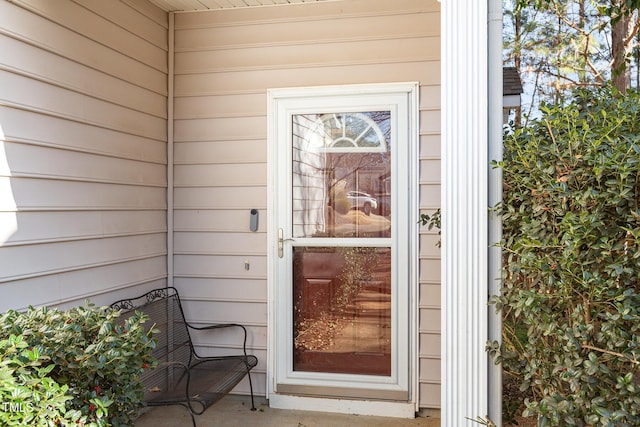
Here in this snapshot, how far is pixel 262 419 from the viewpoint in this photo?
3.65 metres

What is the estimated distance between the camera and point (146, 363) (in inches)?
90.4

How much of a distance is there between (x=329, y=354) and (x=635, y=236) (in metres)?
2.46

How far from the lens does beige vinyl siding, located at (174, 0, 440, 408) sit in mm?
3680

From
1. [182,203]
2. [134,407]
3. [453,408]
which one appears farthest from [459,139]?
[182,203]

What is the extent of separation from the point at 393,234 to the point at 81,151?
6.58 ft

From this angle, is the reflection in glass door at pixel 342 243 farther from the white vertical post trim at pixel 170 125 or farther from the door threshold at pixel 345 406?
the white vertical post trim at pixel 170 125

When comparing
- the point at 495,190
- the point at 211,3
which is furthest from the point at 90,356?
the point at 211,3

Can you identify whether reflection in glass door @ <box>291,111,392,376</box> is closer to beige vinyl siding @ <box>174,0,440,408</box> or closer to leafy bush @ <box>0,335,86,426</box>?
beige vinyl siding @ <box>174,0,440,408</box>

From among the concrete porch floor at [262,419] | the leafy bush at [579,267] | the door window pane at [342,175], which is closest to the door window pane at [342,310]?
the door window pane at [342,175]

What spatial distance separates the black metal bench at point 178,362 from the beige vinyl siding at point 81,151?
0.44 ft

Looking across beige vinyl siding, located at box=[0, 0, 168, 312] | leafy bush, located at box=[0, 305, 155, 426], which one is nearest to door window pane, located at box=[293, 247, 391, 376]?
beige vinyl siding, located at box=[0, 0, 168, 312]

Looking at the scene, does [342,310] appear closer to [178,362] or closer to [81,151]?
[178,362]

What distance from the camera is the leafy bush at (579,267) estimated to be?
6.09 ft

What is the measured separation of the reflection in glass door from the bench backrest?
81 cm
